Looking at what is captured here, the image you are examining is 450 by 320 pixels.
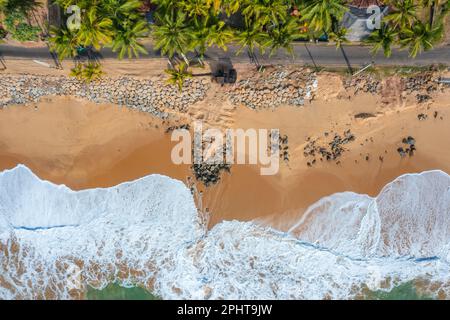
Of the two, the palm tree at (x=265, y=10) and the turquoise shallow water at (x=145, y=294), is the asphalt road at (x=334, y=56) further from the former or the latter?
the turquoise shallow water at (x=145, y=294)

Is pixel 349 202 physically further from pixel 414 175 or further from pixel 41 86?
pixel 41 86

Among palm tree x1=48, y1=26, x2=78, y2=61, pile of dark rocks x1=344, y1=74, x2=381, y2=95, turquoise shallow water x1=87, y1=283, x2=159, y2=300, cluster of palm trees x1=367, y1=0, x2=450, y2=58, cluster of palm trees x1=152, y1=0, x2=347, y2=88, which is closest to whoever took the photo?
cluster of palm trees x1=152, y1=0, x2=347, y2=88

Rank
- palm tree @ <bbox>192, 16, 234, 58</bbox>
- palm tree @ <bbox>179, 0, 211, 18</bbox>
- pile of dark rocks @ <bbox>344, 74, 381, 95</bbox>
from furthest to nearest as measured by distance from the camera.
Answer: pile of dark rocks @ <bbox>344, 74, 381, 95</bbox>, palm tree @ <bbox>192, 16, 234, 58</bbox>, palm tree @ <bbox>179, 0, 211, 18</bbox>

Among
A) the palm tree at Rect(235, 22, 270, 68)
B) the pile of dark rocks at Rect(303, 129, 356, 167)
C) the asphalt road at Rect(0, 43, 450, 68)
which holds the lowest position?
the pile of dark rocks at Rect(303, 129, 356, 167)

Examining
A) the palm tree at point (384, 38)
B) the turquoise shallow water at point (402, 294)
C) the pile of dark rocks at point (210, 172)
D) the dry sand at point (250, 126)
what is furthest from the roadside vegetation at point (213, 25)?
the turquoise shallow water at point (402, 294)

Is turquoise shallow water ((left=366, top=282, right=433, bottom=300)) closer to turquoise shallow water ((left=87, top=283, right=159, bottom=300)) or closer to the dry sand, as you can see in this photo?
the dry sand

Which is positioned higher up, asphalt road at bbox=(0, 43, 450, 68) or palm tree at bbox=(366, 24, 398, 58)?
palm tree at bbox=(366, 24, 398, 58)

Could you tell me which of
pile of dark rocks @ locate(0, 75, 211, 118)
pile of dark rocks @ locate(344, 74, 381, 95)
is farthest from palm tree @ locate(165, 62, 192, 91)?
pile of dark rocks @ locate(344, 74, 381, 95)

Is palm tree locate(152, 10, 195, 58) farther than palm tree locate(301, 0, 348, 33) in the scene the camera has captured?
Yes
